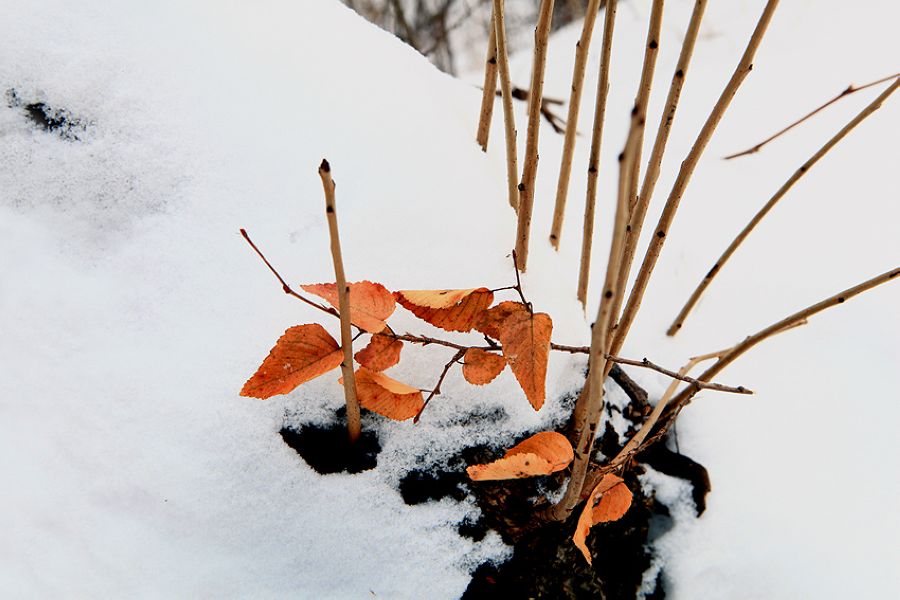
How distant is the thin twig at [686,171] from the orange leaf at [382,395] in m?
0.25

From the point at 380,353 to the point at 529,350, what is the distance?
148mm

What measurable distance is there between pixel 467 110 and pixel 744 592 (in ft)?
2.43

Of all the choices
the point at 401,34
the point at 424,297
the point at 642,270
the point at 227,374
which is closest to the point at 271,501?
the point at 227,374

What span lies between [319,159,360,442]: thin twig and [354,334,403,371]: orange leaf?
0.04m

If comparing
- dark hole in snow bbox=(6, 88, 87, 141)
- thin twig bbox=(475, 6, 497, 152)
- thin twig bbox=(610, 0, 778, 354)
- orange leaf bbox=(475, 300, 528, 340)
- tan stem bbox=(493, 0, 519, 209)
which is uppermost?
thin twig bbox=(475, 6, 497, 152)

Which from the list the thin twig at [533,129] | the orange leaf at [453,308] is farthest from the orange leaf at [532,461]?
the thin twig at [533,129]

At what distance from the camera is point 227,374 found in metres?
0.64

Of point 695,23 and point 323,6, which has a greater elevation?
point 323,6

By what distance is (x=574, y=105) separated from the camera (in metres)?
0.75

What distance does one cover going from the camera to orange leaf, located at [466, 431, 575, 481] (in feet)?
1.86

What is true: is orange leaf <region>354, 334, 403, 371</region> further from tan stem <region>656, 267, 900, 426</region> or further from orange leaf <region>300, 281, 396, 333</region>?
tan stem <region>656, 267, 900, 426</region>

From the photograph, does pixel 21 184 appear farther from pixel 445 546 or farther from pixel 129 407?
pixel 445 546

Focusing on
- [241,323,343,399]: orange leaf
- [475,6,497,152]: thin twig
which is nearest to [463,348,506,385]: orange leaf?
[241,323,343,399]: orange leaf

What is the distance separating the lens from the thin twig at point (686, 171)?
23.4 inches
